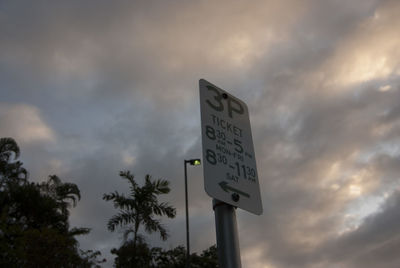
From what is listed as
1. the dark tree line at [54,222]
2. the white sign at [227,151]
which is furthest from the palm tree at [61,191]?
the white sign at [227,151]

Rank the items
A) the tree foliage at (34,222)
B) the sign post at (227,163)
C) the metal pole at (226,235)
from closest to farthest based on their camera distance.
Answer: the metal pole at (226,235) < the sign post at (227,163) < the tree foliage at (34,222)

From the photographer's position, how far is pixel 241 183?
2.39 m

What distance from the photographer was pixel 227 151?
2455mm

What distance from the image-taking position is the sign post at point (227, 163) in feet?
7.06

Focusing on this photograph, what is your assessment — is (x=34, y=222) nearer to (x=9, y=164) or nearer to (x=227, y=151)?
(x=9, y=164)

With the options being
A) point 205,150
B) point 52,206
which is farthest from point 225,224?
point 52,206

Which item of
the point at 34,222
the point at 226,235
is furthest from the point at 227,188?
the point at 34,222

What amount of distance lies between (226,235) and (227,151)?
1.84 ft

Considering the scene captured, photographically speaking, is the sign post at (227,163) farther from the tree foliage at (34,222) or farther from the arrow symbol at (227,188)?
the tree foliage at (34,222)

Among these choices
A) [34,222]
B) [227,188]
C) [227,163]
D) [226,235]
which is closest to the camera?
[226,235]

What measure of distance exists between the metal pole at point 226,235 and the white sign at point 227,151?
0.07 metres

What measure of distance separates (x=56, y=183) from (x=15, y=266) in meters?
9.47

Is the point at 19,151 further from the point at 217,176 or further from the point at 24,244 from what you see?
the point at 217,176

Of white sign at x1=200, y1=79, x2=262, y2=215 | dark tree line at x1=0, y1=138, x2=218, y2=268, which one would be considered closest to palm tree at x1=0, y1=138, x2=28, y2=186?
dark tree line at x1=0, y1=138, x2=218, y2=268
